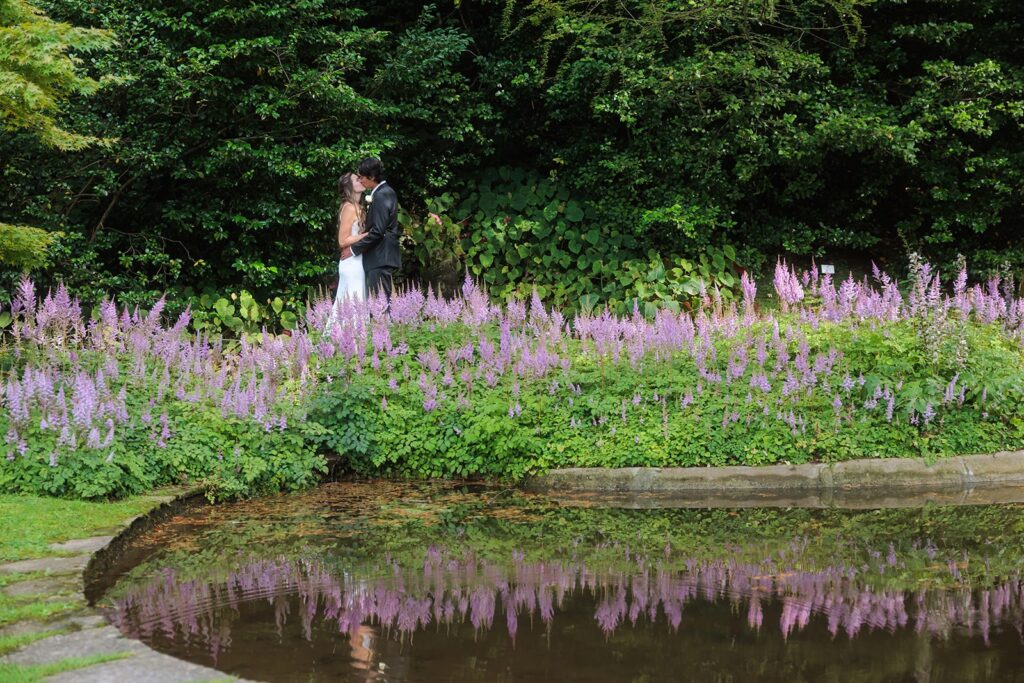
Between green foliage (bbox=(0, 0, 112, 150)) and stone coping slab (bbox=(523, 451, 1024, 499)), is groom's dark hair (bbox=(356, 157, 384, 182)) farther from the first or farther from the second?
stone coping slab (bbox=(523, 451, 1024, 499))

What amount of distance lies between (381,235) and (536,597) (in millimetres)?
5874

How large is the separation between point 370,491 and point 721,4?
351 inches

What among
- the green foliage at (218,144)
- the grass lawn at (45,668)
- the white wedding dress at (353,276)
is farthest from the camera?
the green foliage at (218,144)

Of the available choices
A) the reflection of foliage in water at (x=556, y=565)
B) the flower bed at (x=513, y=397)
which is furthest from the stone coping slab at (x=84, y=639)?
the flower bed at (x=513, y=397)

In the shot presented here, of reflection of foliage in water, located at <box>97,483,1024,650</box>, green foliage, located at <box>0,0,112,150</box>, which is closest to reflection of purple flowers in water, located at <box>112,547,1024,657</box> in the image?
reflection of foliage in water, located at <box>97,483,1024,650</box>

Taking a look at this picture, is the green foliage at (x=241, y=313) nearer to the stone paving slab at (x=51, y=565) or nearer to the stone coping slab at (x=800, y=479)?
the stone coping slab at (x=800, y=479)

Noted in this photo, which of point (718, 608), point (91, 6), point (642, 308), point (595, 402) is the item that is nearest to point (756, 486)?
point (595, 402)

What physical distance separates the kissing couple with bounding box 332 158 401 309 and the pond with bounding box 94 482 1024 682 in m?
3.64

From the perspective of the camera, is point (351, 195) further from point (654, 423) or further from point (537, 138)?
point (537, 138)

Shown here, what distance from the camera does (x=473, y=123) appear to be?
1594 centimetres

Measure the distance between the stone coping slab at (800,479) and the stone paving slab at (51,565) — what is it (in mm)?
3335

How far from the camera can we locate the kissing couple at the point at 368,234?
10.1 m

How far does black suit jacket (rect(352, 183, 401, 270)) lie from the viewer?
33.2 ft

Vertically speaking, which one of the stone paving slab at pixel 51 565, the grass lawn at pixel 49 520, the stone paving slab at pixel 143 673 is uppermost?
the grass lawn at pixel 49 520
